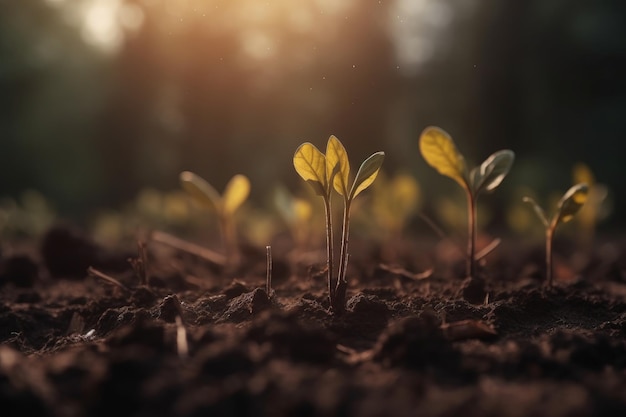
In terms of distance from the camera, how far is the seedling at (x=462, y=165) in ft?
7.43

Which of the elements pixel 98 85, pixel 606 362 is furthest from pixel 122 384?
pixel 98 85

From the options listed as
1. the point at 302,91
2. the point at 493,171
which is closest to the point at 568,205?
the point at 493,171

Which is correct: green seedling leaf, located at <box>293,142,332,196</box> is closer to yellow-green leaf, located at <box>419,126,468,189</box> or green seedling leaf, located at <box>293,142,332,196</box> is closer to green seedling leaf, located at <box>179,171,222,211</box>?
yellow-green leaf, located at <box>419,126,468,189</box>

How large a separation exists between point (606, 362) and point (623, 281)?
6.89ft

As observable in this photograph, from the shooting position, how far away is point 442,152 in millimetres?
2287

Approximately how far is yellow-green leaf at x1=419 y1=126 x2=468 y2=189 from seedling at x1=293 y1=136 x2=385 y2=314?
12.7 inches

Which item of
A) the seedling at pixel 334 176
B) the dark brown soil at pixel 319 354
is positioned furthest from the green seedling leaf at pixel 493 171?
the seedling at pixel 334 176

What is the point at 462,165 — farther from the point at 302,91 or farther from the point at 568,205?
the point at 302,91

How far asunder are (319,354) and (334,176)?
0.70 metres

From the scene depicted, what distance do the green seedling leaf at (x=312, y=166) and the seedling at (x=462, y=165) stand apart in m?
0.43

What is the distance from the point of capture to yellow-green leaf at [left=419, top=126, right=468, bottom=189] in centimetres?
225

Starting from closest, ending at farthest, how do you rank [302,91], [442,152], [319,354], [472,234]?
[319,354] < [442,152] < [472,234] < [302,91]

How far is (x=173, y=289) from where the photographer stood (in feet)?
9.00

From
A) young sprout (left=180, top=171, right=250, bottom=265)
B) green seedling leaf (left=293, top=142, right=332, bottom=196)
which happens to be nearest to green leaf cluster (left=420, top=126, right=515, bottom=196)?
green seedling leaf (left=293, top=142, right=332, bottom=196)
